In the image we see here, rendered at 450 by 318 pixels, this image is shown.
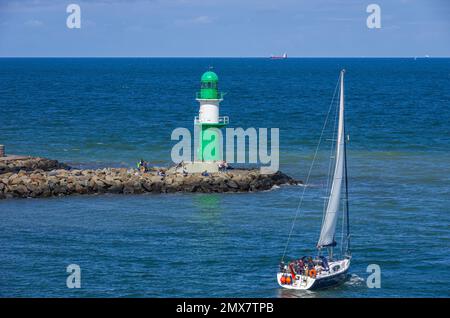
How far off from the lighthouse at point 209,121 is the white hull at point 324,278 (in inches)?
834

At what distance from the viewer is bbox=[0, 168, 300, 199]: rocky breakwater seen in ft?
177

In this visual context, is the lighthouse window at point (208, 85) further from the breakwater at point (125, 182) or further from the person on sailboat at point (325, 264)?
the person on sailboat at point (325, 264)

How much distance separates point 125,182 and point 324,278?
21013 millimetres

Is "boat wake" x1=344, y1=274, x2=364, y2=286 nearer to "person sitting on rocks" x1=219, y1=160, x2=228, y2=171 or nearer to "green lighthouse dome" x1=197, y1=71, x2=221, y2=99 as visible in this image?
"person sitting on rocks" x1=219, y1=160, x2=228, y2=171

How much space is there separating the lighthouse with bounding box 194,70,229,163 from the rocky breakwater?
2.27 meters

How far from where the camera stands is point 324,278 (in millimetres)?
36312

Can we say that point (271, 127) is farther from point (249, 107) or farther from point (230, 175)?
point (230, 175)

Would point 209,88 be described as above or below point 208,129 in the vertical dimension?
above
